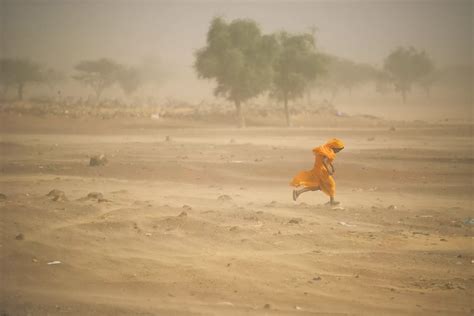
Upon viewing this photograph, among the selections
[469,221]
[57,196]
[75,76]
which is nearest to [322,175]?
[469,221]

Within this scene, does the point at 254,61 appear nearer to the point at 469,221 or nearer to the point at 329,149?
the point at 329,149

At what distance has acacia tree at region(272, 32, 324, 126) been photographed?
39.8 meters

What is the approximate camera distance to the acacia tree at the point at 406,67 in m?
72.8

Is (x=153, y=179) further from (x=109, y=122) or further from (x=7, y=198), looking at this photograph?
(x=109, y=122)

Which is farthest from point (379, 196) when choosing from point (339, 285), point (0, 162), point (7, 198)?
point (0, 162)

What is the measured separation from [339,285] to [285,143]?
18.8m

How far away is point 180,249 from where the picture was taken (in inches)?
320

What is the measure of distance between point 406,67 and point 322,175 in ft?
215

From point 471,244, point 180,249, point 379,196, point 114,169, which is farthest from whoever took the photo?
point 114,169

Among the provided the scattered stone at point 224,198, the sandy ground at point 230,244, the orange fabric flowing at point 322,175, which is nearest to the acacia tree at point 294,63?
the sandy ground at point 230,244

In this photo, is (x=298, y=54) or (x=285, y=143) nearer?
(x=285, y=143)

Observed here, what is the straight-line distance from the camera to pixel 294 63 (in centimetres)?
4016

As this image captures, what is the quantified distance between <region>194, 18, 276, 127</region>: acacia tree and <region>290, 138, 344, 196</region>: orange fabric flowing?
2596 centimetres

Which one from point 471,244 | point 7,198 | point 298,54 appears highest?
point 298,54
